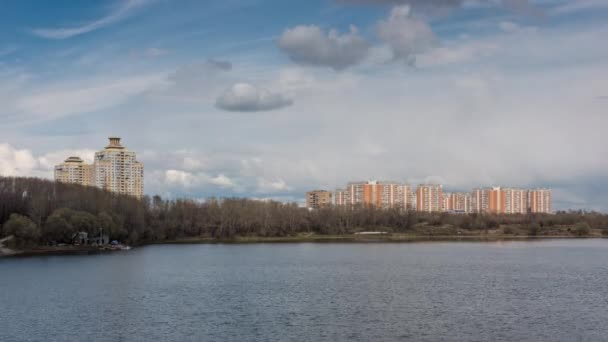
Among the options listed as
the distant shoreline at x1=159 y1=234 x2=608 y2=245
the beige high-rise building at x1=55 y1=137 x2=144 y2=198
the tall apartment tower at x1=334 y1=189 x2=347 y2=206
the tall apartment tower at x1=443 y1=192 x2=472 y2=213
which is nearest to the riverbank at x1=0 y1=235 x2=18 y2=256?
the distant shoreline at x1=159 y1=234 x2=608 y2=245

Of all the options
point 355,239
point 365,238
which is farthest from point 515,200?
point 355,239

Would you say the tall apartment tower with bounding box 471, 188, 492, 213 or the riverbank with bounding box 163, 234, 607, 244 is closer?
the riverbank with bounding box 163, 234, 607, 244

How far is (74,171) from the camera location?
443 ft

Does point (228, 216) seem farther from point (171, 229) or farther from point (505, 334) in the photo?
point (505, 334)

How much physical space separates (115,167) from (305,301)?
104 m

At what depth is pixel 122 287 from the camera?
1550 inches

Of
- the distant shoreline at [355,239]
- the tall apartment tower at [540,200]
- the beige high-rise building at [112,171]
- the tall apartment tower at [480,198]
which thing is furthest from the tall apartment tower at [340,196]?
the beige high-rise building at [112,171]

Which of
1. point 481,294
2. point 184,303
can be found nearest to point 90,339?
point 184,303

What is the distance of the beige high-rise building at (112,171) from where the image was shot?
423ft

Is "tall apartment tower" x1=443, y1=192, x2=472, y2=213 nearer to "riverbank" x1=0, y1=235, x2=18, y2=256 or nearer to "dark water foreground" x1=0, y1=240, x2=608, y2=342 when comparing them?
"dark water foreground" x1=0, y1=240, x2=608, y2=342

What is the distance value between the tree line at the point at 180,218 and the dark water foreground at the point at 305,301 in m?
18.3

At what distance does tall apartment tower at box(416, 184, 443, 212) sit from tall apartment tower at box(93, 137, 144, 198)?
9033 centimetres

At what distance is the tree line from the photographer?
73.8 m

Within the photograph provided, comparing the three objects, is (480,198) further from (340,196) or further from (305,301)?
(305,301)
